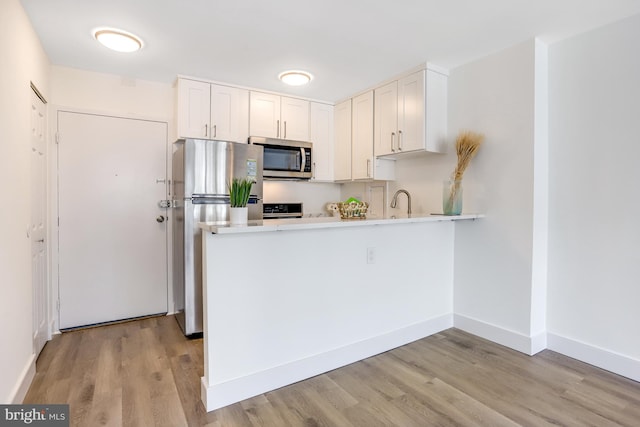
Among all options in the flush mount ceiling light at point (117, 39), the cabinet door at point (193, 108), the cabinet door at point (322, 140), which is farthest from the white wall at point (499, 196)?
the flush mount ceiling light at point (117, 39)

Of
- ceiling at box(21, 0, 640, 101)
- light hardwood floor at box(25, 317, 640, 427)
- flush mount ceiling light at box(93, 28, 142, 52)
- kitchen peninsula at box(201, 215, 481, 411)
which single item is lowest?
light hardwood floor at box(25, 317, 640, 427)

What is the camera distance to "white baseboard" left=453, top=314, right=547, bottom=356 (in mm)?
2535

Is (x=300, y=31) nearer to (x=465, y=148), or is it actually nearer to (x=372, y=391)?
(x=465, y=148)

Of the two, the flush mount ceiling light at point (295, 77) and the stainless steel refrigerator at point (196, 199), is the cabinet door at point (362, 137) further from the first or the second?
the stainless steel refrigerator at point (196, 199)

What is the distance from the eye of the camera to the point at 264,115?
12.0 feet

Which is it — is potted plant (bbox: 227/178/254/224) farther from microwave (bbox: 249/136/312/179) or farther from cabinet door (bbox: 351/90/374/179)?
cabinet door (bbox: 351/90/374/179)

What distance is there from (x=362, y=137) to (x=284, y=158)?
2.93ft

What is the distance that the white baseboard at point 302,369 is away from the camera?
74.0 inches

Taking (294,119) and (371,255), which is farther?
(294,119)

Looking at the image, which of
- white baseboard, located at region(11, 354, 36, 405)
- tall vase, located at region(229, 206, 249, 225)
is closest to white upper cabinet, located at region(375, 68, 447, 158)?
tall vase, located at region(229, 206, 249, 225)

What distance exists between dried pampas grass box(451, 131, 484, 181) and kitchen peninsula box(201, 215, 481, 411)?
1.29 ft

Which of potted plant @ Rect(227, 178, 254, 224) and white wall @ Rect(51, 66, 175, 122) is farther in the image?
white wall @ Rect(51, 66, 175, 122)

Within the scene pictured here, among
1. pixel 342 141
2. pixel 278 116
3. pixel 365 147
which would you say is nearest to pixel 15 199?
pixel 278 116

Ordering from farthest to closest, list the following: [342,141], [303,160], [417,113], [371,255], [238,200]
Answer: [342,141]
[303,160]
[417,113]
[371,255]
[238,200]
